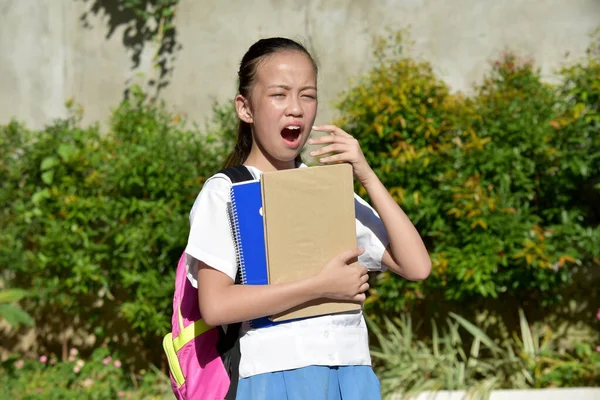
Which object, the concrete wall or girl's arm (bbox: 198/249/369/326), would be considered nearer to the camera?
girl's arm (bbox: 198/249/369/326)

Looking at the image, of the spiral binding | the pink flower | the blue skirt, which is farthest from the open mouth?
the pink flower

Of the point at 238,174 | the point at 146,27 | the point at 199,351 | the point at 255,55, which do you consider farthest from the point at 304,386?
the point at 146,27

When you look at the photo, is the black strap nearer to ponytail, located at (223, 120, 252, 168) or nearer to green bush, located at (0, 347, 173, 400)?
ponytail, located at (223, 120, 252, 168)

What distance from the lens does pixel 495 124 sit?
409 centimetres

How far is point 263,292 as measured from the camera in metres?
1.56

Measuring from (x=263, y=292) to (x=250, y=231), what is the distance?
0.43 ft

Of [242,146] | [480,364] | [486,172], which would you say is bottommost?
[480,364]

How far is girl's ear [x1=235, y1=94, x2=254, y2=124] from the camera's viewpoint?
1834mm

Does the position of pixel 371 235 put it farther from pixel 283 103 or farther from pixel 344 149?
pixel 283 103

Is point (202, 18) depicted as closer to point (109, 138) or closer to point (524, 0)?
point (109, 138)

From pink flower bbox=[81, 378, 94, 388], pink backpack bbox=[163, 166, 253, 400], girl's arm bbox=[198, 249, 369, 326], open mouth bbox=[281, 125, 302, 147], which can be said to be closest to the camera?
Answer: girl's arm bbox=[198, 249, 369, 326]

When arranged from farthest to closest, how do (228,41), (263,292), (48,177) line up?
(228,41)
(48,177)
(263,292)

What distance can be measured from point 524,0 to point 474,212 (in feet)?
4.92

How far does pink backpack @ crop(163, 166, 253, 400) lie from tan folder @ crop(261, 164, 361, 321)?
148mm
